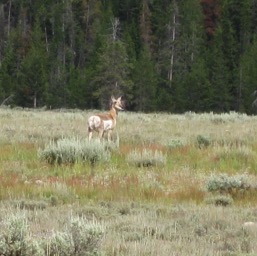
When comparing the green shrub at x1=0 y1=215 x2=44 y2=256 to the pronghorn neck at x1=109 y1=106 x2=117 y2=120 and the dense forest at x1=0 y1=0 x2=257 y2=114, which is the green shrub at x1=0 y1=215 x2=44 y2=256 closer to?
the pronghorn neck at x1=109 y1=106 x2=117 y2=120

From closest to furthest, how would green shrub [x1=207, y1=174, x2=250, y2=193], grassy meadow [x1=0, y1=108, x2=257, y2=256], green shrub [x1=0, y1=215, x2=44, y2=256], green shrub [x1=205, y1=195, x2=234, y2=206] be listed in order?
1. green shrub [x1=0, y1=215, x2=44, y2=256]
2. grassy meadow [x1=0, y1=108, x2=257, y2=256]
3. green shrub [x1=205, y1=195, x2=234, y2=206]
4. green shrub [x1=207, y1=174, x2=250, y2=193]

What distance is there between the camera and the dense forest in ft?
166

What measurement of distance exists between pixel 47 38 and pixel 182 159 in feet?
193

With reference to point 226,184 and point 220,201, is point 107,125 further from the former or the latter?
point 220,201

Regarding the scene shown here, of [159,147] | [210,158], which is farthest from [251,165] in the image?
[159,147]

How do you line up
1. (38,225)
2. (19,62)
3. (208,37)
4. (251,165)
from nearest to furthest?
(38,225) → (251,165) → (19,62) → (208,37)

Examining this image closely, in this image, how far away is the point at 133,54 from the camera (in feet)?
186

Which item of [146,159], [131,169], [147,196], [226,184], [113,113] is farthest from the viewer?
[113,113]

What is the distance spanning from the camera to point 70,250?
4.81 metres

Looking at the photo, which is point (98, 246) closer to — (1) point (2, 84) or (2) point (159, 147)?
(2) point (159, 147)

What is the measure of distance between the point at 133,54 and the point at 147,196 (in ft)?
159

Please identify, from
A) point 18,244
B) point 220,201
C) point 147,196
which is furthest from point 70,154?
point 18,244

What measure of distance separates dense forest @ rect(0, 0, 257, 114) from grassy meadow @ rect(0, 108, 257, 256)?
35.5 meters

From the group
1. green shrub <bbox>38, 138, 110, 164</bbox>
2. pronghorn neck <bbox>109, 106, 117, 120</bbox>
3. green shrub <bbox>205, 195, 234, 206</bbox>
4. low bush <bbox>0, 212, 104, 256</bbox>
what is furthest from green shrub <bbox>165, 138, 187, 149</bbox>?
low bush <bbox>0, 212, 104, 256</bbox>
